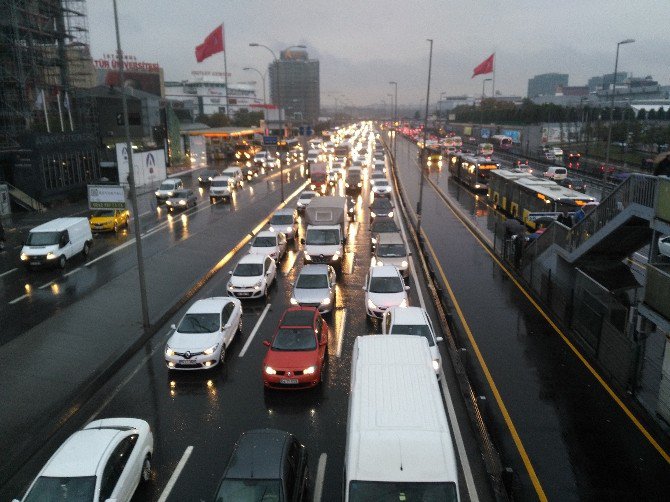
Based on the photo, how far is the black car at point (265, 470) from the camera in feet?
25.6

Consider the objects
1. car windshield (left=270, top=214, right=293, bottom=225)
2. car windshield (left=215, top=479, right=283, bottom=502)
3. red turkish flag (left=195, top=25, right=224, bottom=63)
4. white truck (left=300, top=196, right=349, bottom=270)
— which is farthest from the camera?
red turkish flag (left=195, top=25, right=224, bottom=63)

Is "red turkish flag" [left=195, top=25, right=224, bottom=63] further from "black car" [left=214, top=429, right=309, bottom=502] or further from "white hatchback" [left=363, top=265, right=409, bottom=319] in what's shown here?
"black car" [left=214, top=429, right=309, bottom=502]

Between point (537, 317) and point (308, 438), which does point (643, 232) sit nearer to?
point (537, 317)

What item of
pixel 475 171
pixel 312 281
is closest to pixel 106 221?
pixel 312 281

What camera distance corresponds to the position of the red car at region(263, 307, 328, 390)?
42.8 feet

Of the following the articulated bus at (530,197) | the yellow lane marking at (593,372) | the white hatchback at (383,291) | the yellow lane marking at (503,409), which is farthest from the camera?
the articulated bus at (530,197)

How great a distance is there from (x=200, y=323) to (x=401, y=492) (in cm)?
932

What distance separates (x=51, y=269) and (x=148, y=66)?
3681 inches

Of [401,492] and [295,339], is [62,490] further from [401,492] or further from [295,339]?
[295,339]

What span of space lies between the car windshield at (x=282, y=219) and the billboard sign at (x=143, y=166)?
2364 cm

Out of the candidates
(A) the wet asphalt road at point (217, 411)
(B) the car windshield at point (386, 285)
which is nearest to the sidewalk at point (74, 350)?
(A) the wet asphalt road at point (217, 411)

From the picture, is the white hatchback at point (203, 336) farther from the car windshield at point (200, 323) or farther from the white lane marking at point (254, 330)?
the white lane marking at point (254, 330)

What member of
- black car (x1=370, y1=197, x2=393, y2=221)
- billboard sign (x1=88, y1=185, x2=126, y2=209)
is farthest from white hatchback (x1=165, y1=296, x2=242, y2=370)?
black car (x1=370, y1=197, x2=393, y2=221)

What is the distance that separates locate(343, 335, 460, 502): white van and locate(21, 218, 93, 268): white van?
19.5m
